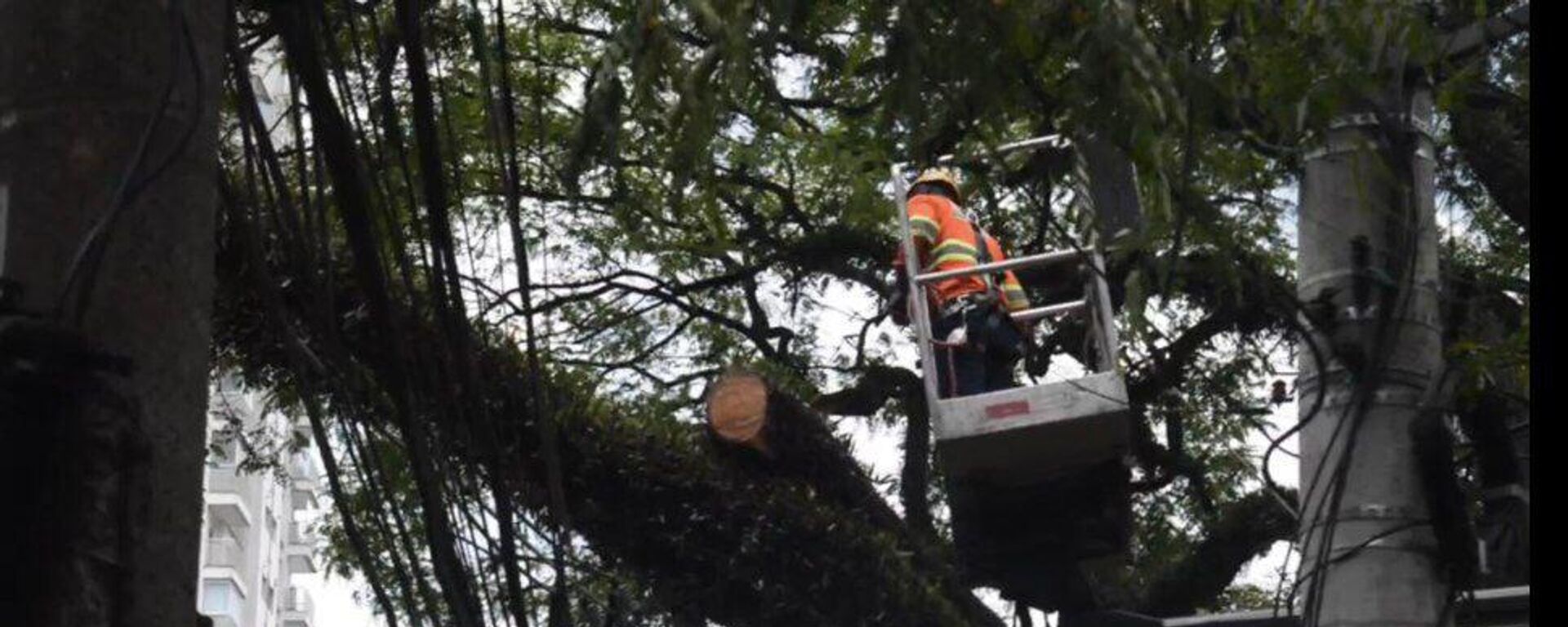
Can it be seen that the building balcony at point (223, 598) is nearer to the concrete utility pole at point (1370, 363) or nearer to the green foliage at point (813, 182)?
the green foliage at point (813, 182)

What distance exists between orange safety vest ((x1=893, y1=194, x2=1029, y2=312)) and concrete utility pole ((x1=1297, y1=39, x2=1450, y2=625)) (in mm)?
2109

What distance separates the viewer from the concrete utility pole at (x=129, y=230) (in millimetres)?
3777

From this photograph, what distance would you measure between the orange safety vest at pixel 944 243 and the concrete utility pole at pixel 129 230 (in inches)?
234

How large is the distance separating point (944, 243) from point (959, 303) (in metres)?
0.23

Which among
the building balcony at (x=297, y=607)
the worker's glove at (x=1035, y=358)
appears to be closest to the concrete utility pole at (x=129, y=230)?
the worker's glove at (x=1035, y=358)

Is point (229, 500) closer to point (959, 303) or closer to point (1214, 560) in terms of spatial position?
point (1214, 560)

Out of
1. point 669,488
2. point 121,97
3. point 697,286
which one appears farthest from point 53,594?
point 697,286

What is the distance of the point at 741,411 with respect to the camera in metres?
9.40

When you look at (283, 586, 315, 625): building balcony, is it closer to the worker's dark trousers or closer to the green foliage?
the green foliage

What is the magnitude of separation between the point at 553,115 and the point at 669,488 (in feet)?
15.9

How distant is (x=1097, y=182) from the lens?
691 cm

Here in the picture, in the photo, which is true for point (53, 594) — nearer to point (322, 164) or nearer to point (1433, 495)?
point (322, 164)

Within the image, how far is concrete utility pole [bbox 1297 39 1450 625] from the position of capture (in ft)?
24.4

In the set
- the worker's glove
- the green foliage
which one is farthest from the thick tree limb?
the worker's glove
